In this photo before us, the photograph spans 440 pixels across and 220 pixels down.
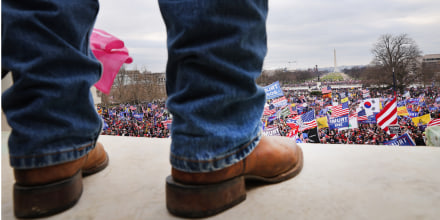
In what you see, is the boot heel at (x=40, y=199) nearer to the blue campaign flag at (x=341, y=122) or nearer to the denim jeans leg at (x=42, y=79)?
the denim jeans leg at (x=42, y=79)

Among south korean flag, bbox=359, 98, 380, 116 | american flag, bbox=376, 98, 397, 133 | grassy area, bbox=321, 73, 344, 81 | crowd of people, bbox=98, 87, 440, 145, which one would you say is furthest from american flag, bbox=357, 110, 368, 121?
grassy area, bbox=321, 73, 344, 81

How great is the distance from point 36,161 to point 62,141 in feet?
0.13

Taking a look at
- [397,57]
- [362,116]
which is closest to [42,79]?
[362,116]

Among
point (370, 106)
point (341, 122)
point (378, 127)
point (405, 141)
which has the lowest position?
point (378, 127)

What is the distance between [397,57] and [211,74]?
14.8 meters

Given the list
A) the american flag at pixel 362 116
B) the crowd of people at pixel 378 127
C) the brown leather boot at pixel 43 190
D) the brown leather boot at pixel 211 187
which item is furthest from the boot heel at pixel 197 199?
the american flag at pixel 362 116

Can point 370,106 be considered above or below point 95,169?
below

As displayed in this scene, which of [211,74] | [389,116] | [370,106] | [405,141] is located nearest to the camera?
[211,74]

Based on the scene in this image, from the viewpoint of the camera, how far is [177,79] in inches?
14.4

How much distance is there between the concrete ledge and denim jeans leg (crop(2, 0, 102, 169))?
0.10 m

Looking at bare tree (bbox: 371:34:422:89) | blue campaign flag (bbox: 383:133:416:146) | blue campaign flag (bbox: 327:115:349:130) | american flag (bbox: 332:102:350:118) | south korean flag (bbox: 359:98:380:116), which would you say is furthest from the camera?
bare tree (bbox: 371:34:422:89)

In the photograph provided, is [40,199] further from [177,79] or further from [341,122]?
[341,122]

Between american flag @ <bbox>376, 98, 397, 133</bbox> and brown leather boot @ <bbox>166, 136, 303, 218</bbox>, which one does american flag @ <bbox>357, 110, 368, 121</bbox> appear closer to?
american flag @ <bbox>376, 98, 397, 133</bbox>

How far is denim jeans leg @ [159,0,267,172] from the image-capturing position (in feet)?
1.10
